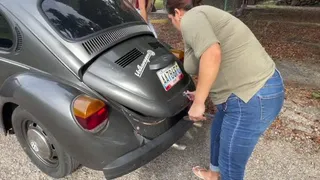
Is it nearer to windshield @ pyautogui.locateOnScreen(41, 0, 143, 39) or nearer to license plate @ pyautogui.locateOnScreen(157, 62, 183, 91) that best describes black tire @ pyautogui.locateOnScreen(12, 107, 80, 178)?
windshield @ pyautogui.locateOnScreen(41, 0, 143, 39)

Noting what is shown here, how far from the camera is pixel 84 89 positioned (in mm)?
2412

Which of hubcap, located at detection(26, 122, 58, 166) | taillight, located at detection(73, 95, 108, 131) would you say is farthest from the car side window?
taillight, located at detection(73, 95, 108, 131)

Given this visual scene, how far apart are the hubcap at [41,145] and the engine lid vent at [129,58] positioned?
0.95m

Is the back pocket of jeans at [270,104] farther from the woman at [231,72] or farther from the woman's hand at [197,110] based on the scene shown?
the woman's hand at [197,110]

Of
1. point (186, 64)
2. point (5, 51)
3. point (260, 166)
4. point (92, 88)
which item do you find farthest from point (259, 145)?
point (5, 51)

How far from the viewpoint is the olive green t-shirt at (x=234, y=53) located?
6.02 ft

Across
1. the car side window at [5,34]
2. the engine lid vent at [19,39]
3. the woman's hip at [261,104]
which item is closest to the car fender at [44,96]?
the engine lid vent at [19,39]

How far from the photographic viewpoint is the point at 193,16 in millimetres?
1805

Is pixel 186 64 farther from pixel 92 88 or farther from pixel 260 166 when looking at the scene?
pixel 260 166

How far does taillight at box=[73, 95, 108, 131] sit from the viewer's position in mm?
2191

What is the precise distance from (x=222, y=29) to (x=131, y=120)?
1.06 meters

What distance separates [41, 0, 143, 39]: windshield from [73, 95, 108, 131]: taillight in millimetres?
653

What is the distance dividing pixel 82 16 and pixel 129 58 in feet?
2.08

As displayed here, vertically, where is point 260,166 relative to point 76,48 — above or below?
below
